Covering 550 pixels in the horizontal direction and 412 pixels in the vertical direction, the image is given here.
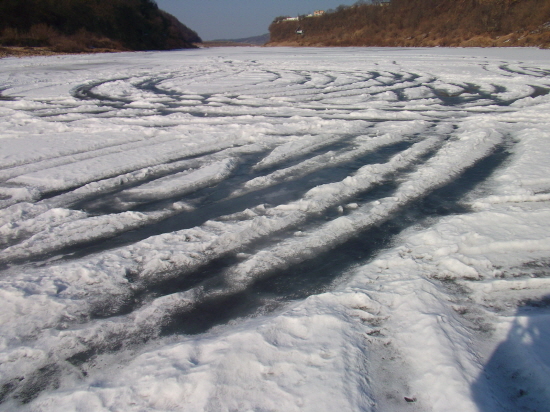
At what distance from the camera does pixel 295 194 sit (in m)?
3.44

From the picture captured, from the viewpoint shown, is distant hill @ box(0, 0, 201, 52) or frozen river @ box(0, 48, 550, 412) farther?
distant hill @ box(0, 0, 201, 52)

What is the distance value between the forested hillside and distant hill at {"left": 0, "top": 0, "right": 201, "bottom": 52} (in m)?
16.6

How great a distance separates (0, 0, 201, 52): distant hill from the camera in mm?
25734

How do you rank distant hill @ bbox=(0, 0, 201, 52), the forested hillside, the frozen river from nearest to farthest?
the frozen river, distant hill @ bbox=(0, 0, 201, 52), the forested hillside

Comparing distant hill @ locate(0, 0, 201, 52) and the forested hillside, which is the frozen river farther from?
distant hill @ locate(0, 0, 201, 52)

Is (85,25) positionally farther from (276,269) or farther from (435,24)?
(276,269)

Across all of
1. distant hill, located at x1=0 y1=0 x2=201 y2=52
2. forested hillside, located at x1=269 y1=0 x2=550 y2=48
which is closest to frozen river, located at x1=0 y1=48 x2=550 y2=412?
forested hillside, located at x1=269 y1=0 x2=550 y2=48

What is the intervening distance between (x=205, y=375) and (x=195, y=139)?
152 inches

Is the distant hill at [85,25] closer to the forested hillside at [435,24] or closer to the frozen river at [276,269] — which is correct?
the forested hillside at [435,24]

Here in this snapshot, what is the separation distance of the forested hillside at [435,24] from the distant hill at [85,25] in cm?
1663

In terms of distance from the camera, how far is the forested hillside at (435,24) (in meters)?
27.2

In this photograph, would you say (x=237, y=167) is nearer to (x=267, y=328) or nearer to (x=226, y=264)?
(x=226, y=264)

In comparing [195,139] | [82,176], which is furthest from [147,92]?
[82,176]

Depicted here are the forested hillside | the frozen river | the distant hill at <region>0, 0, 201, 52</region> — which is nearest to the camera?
the frozen river
